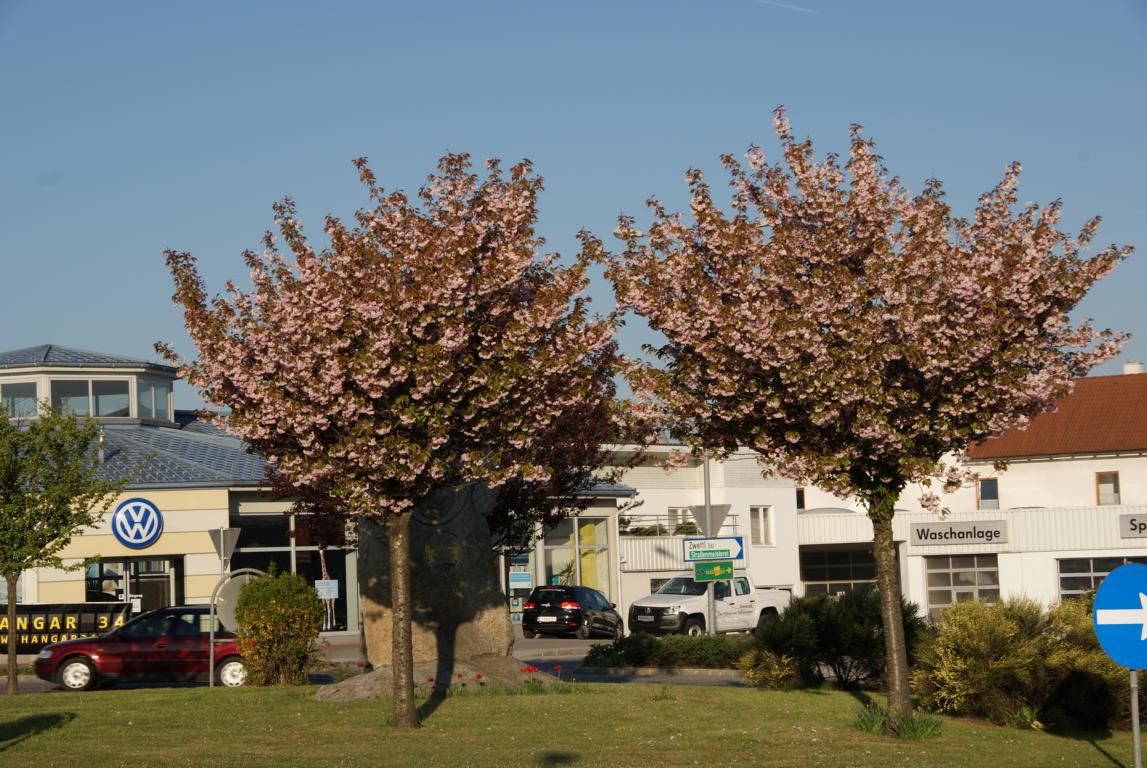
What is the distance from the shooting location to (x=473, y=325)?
15195mm

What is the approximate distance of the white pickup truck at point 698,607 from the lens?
3775 cm

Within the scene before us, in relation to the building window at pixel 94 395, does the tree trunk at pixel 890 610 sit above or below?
below

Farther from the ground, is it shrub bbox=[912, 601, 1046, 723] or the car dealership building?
the car dealership building

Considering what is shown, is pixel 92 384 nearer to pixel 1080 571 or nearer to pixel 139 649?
pixel 139 649

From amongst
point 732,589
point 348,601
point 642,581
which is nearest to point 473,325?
point 732,589

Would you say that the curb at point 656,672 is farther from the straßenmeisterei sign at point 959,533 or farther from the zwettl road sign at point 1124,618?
the straßenmeisterei sign at point 959,533

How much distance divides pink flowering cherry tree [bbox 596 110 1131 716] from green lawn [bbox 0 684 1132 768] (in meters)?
1.29

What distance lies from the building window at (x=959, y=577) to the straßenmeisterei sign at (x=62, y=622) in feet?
122

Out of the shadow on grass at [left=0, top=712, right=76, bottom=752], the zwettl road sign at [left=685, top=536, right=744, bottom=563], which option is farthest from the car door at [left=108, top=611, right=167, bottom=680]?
the zwettl road sign at [left=685, top=536, right=744, bottom=563]

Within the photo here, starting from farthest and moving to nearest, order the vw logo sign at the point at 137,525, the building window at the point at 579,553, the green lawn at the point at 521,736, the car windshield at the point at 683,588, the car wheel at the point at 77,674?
the building window at the point at 579,553, the car windshield at the point at 683,588, the vw logo sign at the point at 137,525, the car wheel at the point at 77,674, the green lawn at the point at 521,736

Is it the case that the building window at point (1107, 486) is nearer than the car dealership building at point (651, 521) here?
No

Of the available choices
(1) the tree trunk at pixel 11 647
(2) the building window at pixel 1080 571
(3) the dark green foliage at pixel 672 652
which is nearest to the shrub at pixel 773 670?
(3) the dark green foliage at pixel 672 652

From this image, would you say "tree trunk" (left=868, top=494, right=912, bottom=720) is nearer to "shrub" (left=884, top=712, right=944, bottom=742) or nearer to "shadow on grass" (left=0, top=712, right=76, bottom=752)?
"shrub" (left=884, top=712, right=944, bottom=742)

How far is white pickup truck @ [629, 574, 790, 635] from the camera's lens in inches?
1486
